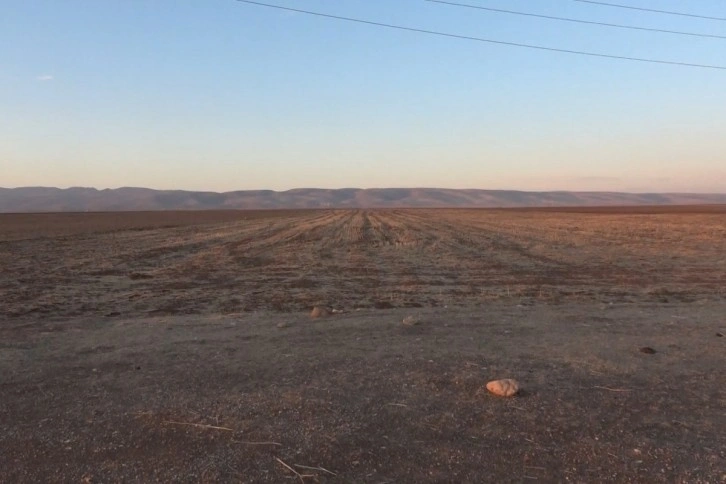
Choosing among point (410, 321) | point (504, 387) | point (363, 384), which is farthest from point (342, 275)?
point (504, 387)

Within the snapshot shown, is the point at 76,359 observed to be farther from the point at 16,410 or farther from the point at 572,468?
the point at 572,468

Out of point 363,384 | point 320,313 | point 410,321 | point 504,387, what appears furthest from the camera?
point 320,313

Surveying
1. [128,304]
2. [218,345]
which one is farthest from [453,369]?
[128,304]

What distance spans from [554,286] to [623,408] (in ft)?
28.7

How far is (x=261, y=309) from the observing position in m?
10.6

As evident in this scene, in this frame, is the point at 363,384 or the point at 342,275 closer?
the point at 363,384

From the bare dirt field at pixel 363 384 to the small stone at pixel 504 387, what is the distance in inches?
A: 3.3

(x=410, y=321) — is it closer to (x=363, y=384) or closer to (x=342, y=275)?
(x=363, y=384)

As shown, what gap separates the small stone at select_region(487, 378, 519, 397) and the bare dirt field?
0.28 ft

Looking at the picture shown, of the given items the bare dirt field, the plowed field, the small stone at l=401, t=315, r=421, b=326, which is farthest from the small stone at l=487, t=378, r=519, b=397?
the plowed field

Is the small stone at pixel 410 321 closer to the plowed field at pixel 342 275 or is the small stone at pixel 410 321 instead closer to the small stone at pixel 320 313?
the small stone at pixel 320 313

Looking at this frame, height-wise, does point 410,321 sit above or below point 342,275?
above

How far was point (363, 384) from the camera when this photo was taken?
5.91 metres

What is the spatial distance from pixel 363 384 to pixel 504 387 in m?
1.43
